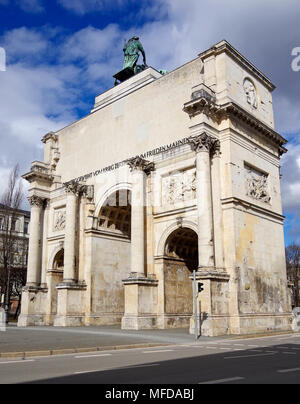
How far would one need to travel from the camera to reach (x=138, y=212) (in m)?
25.6

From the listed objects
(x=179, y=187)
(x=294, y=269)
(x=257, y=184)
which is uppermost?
(x=257, y=184)

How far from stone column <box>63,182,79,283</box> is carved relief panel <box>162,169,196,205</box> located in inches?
284

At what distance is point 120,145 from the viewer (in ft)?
101

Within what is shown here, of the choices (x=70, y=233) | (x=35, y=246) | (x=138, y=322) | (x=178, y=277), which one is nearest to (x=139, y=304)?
(x=138, y=322)

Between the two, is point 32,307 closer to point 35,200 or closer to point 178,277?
point 35,200

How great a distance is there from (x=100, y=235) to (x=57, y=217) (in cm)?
536

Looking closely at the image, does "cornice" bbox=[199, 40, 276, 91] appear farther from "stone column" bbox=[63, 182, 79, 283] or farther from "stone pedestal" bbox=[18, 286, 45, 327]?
"stone pedestal" bbox=[18, 286, 45, 327]

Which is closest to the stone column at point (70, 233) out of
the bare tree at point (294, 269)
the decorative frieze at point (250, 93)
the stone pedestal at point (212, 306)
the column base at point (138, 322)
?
the column base at point (138, 322)

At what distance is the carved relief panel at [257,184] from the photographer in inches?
998

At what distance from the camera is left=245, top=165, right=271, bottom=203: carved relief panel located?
83.1ft

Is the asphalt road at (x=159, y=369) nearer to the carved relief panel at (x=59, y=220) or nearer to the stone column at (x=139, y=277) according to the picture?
the stone column at (x=139, y=277)

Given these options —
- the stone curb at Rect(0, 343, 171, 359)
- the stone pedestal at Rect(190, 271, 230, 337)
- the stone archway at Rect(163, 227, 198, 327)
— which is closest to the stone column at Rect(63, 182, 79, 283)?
the stone archway at Rect(163, 227, 198, 327)

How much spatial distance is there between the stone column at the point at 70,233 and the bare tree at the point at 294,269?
35892 millimetres

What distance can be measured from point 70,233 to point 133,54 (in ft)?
53.7
